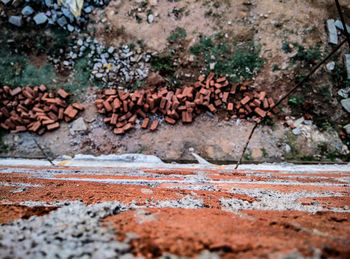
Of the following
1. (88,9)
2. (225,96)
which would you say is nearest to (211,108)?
(225,96)

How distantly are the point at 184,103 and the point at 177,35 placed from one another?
1949 millimetres

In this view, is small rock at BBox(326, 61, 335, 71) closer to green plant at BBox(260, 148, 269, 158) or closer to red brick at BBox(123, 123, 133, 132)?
green plant at BBox(260, 148, 269, 158)

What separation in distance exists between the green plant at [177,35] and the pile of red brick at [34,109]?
3014 millimetres

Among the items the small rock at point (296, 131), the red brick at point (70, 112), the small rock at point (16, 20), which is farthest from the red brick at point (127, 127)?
the small rock at point (16, 20)

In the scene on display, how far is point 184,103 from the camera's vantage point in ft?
16.9

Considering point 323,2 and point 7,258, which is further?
point 323,2

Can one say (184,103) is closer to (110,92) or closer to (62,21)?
(110,92)

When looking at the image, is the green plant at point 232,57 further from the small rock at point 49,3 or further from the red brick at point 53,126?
the small rock at point 49,3

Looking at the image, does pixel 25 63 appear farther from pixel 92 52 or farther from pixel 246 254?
pixel 246 254

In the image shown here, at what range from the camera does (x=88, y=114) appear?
17.6 ft

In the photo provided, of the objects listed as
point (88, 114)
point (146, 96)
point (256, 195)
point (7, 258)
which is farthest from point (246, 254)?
point (88, 114)

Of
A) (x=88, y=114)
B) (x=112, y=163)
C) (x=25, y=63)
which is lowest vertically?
(x=112, y=163)

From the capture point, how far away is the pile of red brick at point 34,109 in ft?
17.4

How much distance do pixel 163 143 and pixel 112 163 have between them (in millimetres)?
1266
